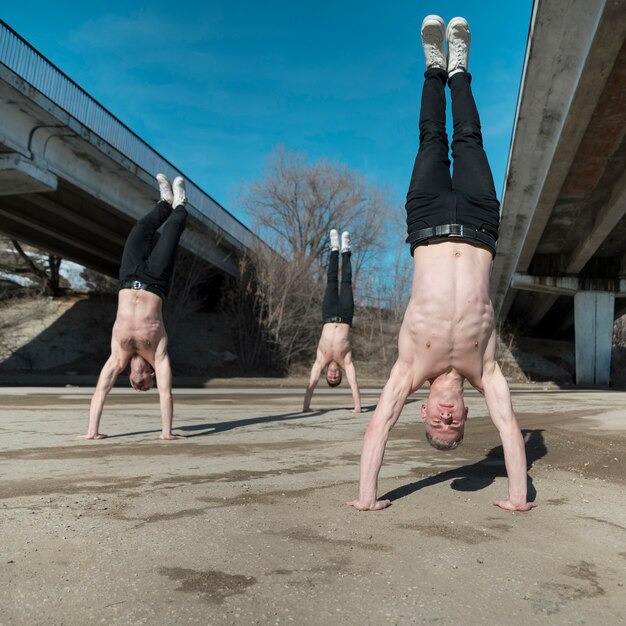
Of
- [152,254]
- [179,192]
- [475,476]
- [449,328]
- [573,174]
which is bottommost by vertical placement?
[475,476]

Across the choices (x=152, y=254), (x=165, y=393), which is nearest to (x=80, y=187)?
(x=152, y=254)

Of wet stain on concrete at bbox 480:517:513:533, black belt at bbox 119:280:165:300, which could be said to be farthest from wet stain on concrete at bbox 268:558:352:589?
black belt at bbox 119:280:165:300

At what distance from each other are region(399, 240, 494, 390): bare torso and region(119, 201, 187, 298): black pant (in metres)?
→ 3.55

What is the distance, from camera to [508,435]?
3.34m

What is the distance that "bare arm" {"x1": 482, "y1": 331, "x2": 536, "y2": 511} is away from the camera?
318 centimetres

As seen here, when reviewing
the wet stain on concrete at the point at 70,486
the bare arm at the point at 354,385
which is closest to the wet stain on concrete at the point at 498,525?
the wet stain on concrete at the point at 70,486

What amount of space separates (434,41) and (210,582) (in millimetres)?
4237

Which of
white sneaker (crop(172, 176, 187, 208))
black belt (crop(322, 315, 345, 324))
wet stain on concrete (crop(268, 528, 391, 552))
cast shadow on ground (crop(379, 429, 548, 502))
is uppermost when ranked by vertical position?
white sneaker (crop(172, 176, 187, 208))

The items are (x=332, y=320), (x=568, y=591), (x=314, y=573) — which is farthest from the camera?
(x=332, y=320)

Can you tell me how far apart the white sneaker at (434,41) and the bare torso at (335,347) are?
6164 mm

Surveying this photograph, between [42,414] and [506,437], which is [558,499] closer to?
[506,437]

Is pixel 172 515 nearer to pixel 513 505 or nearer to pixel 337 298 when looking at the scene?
pixel 513 505

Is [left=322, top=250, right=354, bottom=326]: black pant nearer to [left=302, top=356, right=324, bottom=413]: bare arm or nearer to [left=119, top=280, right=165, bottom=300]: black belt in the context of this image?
[left=302, top=356, right=324, bottom=413]: bare arm

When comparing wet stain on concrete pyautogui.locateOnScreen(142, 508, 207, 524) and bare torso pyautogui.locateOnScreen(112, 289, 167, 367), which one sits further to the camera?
bare torso pyautogui.locateOnScreen(112, 289, 167, 367)
